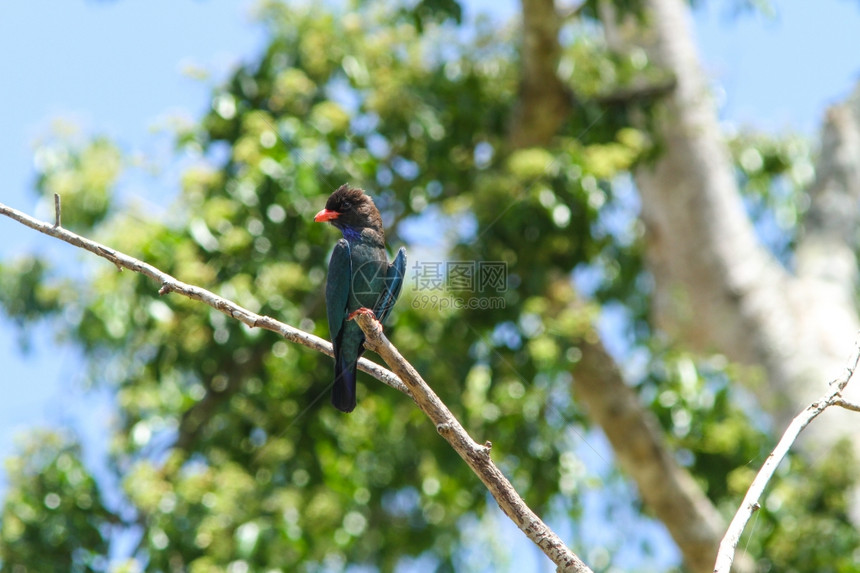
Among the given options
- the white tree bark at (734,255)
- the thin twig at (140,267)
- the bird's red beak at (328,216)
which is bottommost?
the thin twig at (140,267)

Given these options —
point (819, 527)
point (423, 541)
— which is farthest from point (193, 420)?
point (819, 527)

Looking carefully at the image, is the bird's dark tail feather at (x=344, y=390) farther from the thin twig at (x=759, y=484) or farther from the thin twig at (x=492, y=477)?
the thin twig at (x=759, y=484)

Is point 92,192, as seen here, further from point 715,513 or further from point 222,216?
point 715,513

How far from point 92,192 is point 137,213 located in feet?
1.39

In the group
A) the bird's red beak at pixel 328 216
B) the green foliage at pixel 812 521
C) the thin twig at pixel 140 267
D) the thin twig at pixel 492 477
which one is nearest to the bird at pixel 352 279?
the bird's red beak at pixel 328 216

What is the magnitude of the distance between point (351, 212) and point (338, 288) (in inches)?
16.5

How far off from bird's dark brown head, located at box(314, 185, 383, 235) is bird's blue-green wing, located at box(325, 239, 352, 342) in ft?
0.63

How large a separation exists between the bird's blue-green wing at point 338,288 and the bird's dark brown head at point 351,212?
0.63 feet

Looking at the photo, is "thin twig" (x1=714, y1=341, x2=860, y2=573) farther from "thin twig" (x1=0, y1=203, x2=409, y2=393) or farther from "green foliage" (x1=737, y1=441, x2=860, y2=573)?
"green foliage" (x1=737, y1=441, x2=860, y2=573)

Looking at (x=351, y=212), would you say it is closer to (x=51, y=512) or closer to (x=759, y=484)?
(x=759, y=484)

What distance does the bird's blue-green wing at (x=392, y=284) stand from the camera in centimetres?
399

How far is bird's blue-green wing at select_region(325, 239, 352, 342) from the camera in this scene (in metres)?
3.86

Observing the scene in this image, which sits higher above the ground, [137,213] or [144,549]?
[137,213]

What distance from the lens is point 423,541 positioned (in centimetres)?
763
